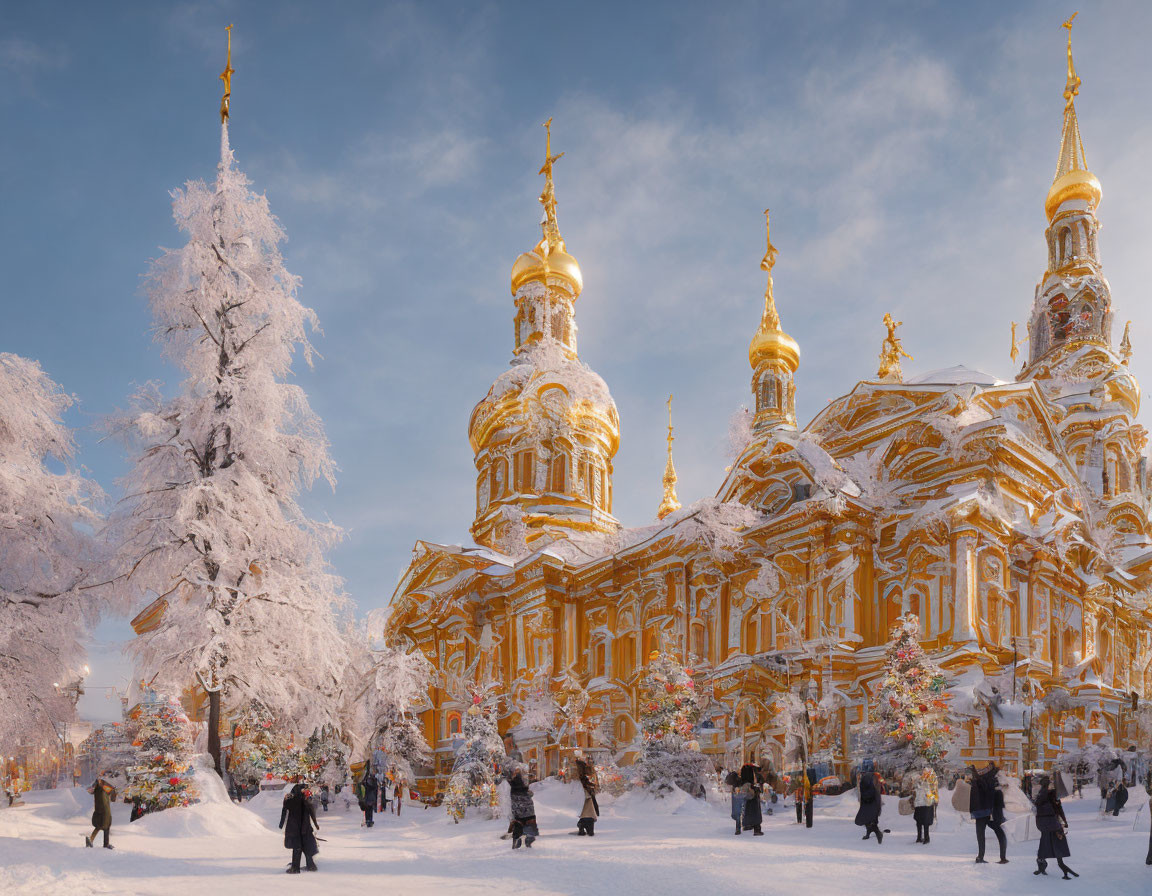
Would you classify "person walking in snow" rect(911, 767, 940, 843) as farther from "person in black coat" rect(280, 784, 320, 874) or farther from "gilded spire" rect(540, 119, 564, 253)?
"gilded spire" rect(540, 119, 564, 253)

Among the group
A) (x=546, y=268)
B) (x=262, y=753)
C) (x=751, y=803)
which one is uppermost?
(x=546, y=268)

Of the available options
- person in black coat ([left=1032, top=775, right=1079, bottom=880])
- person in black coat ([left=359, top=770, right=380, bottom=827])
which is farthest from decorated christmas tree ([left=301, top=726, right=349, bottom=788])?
person in black coat ([left=1032, top=775, right=1079, bottom=880])

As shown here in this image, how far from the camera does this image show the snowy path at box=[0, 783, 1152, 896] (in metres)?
9.75

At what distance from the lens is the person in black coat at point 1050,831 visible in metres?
10.2

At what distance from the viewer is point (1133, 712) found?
85.3 feet

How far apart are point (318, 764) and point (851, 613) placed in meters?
14.1

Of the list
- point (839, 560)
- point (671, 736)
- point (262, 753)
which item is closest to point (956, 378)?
point (839, 560)

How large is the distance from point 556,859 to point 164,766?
6.68m

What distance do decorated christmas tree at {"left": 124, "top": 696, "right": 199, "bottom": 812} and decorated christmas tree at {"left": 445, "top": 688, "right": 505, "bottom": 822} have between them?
5618 mm

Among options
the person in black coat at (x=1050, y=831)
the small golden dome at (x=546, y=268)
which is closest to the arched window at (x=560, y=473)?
the small golden dome at (x=546, y=268)

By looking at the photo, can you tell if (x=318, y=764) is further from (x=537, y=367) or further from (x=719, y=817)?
(x=537, y=367)

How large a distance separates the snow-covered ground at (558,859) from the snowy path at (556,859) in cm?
2

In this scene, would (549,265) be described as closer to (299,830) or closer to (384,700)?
(384,700)

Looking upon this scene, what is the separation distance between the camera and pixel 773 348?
4059cm
